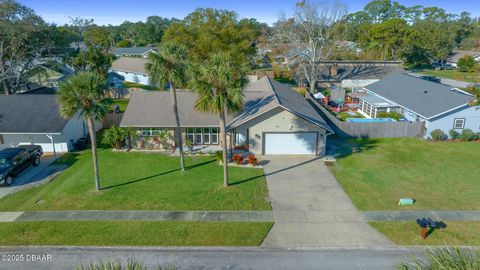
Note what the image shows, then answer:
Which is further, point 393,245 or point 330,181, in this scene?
point 330,181

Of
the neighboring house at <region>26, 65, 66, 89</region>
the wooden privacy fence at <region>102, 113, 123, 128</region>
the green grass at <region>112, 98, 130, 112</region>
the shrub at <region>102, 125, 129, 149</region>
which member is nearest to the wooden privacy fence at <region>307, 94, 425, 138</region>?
the shrub at <region>102, 125, 129, 149</region>

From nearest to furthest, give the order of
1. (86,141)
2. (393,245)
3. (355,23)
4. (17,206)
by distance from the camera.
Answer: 1. (393,245)
2. (17,206)
3. (86,141)
4. (355,23)

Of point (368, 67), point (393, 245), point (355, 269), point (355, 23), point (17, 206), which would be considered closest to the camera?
point (355, 269)

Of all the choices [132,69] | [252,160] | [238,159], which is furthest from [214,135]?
[132,69]

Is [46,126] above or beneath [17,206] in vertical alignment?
above

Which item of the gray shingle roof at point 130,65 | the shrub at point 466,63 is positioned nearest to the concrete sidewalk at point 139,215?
the gray shingle roof at point 130,65

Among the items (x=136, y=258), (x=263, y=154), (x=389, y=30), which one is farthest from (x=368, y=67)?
(x=136, y=258)

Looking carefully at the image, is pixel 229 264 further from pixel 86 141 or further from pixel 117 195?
pixel 86 141
